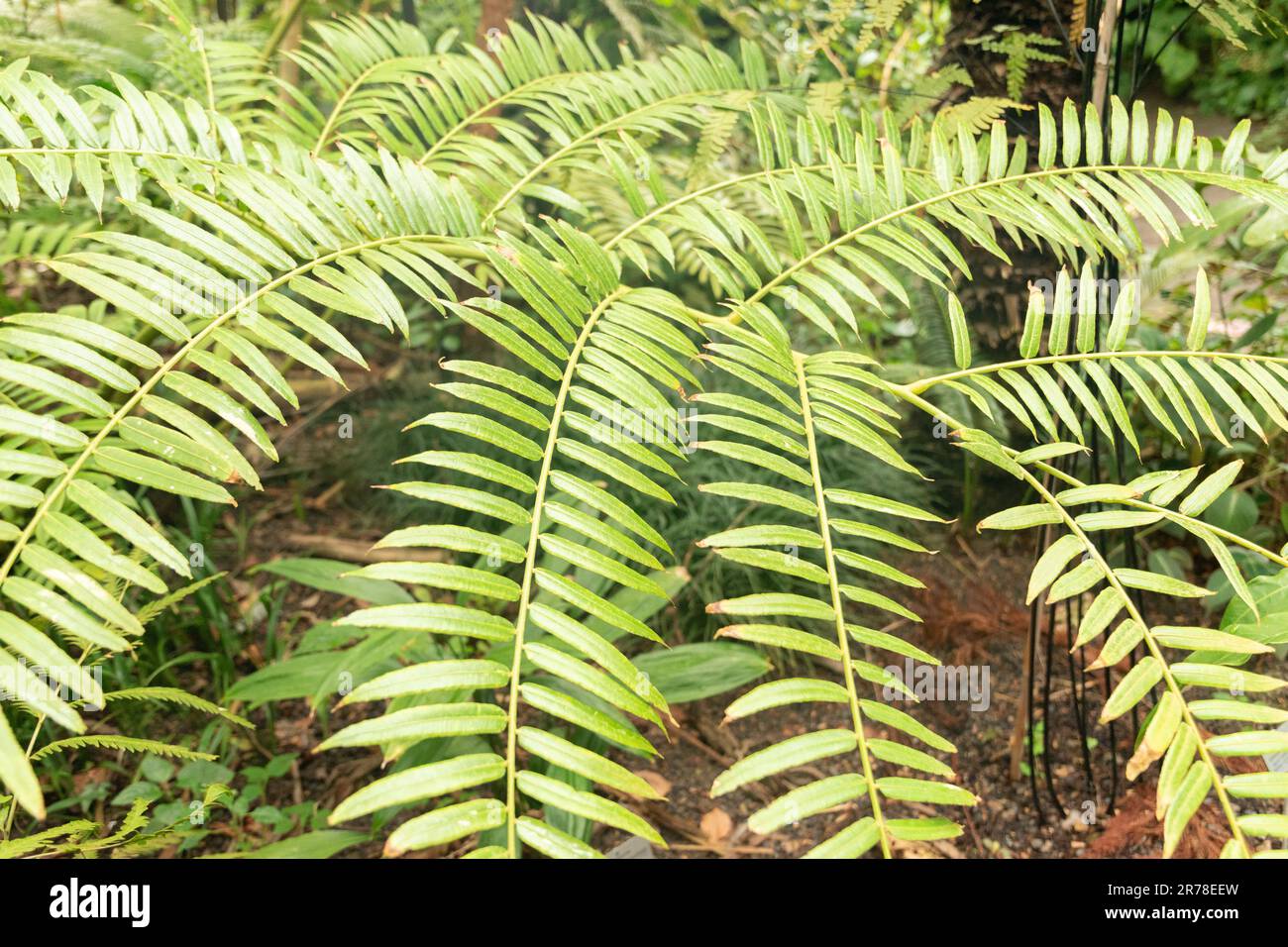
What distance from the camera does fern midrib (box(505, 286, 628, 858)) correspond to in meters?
0.59

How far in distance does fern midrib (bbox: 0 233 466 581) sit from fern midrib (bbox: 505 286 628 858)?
23cm

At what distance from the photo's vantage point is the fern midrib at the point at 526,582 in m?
0.59

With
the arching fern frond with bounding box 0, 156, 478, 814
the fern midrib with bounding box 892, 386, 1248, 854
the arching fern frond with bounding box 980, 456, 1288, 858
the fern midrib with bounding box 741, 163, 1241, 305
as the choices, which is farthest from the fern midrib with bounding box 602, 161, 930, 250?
the arching fern frond with bounding box 980, 456, 1288, 858

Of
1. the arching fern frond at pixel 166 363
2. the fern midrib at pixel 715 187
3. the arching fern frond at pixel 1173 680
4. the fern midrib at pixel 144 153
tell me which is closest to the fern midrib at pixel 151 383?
the arching fern frond at pixel 166 363

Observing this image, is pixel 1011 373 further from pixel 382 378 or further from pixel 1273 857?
pixel 382 378

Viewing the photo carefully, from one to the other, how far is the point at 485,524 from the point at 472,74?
4.14 ft

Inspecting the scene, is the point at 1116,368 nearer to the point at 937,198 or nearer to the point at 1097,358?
the point at 1097,358

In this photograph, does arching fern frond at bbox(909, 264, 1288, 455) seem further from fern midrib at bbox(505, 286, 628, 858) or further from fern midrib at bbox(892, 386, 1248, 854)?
fern midrib at bbox(505, 286, 628, 858)

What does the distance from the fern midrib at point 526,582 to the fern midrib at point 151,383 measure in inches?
9.2

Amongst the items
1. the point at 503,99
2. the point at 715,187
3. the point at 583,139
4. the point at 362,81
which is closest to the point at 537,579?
the point at 715,187

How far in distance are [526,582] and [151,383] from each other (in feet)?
1.32

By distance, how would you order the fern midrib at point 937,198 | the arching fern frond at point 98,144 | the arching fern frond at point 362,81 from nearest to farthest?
1. the arching fern frond at point 98,144
2. the fern midrib at point 937,198
3. the arching fern frond at point 362,81

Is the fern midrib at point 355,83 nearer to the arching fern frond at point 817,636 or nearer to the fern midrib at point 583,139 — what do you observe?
the fern midrib at point 583,139
